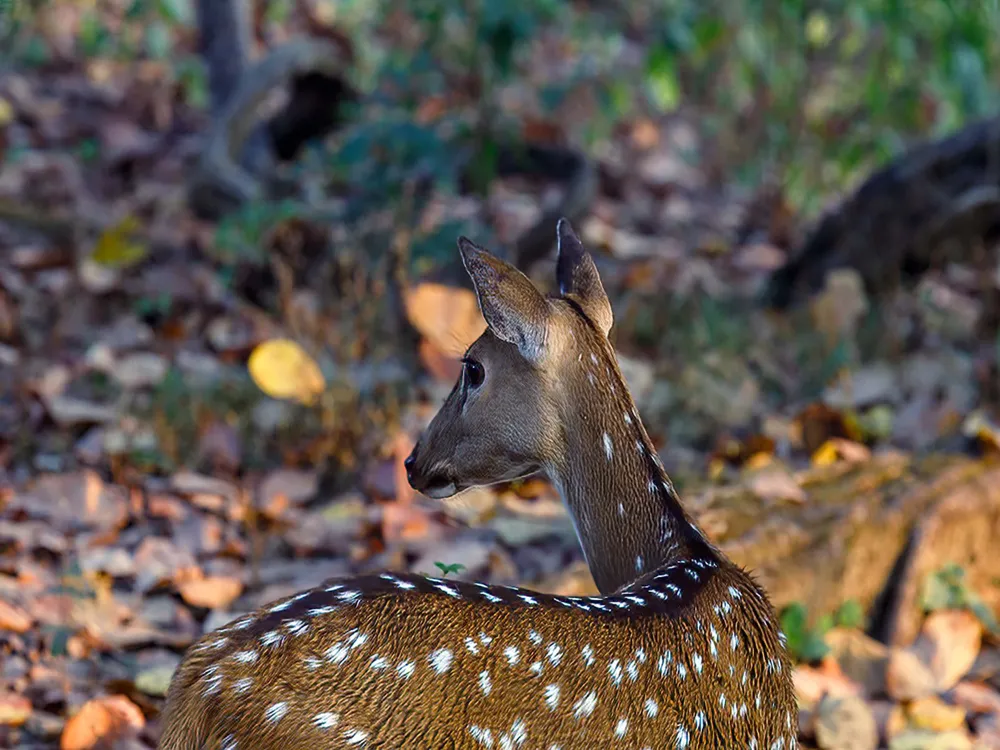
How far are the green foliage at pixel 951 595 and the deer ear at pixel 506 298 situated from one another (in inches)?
82.9

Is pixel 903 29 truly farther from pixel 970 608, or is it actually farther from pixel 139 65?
pixel 139 65

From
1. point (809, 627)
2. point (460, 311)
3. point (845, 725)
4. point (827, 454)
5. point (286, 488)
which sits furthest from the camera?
point (460, 311)

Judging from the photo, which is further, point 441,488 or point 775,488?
point 775,488

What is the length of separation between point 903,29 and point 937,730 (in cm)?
412

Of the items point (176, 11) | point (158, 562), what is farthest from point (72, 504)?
point (176, 11)

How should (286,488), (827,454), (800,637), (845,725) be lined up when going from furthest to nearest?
(827,454) → (286,488) → (800,637) → (845,725)

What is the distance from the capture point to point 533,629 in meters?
2.69

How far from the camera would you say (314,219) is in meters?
6.28

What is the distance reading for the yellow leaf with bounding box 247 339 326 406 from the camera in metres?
5.04

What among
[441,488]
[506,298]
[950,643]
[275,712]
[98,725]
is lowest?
[950,643]

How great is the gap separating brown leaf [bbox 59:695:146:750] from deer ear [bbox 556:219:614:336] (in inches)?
58.0

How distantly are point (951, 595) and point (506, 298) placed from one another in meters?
2.36

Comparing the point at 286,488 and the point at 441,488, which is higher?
the point at 441,488

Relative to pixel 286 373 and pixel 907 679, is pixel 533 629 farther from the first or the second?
pixel 286 373
